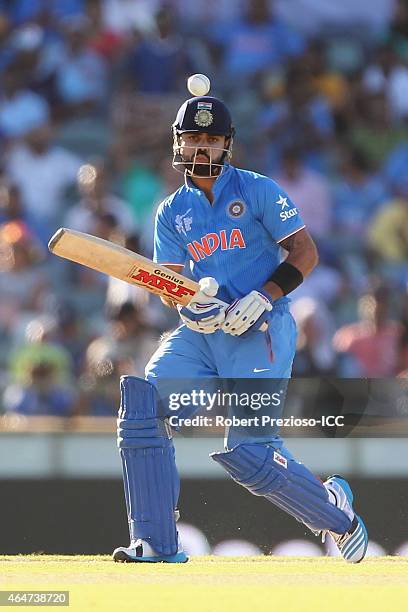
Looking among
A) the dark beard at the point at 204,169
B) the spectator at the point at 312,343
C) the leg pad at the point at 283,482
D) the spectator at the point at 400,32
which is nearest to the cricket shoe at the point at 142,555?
the leg pad at the point at 283,482

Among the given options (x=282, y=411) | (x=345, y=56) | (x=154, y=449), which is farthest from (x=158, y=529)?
(x=345, y=56)

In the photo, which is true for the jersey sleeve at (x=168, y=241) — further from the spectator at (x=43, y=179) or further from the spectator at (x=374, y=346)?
the spectator at (x=43, y=179)

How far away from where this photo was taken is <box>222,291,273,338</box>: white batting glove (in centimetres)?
495

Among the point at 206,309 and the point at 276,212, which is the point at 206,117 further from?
the point at 206,309

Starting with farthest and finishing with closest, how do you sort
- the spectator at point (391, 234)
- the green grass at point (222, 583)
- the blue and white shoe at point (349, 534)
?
the spectator at point (391, 234)
the blue and white shoe at point (349, 534)
the green grass at point (222, 583)

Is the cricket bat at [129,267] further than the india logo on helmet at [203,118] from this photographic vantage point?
No

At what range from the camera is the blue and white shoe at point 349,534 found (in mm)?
5188

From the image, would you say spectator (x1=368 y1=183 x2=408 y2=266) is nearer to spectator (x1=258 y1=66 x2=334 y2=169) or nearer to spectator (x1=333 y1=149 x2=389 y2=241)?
spectator (x1=333 y1=149 x2=389 y2=241)

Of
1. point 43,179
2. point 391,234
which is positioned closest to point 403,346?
point 391,234

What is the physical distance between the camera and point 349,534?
17.1 ft

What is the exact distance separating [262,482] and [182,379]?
1.56ft

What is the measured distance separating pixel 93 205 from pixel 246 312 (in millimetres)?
5228

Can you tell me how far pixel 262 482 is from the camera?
4.99 meters

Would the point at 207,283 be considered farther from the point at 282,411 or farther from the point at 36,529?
the point at 36,529
